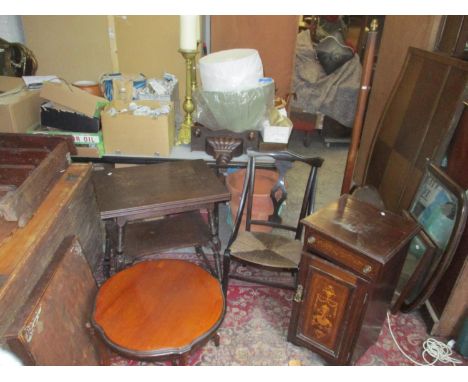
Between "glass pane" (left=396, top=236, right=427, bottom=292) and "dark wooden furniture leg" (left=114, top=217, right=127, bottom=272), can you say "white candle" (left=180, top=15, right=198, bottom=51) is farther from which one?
"glass pane" (left=396, top=236, right=427, bottom=292)

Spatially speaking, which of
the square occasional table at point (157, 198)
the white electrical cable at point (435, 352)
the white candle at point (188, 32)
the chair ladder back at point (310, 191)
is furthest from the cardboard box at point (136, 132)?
the white electrical cable at point (435, 352)

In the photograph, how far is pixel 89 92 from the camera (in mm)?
2305

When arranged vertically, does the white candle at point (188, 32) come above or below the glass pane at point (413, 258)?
above

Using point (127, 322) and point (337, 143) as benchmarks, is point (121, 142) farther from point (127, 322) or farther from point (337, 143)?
point (337, 143)

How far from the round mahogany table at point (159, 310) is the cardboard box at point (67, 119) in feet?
3.28

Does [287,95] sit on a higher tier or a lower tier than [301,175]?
higher

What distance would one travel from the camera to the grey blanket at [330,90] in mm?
4137

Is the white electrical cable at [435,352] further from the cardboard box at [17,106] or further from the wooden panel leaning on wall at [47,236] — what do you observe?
the cardboard box at [17,106]

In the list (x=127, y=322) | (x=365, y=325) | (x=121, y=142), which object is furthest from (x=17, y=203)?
(x=365, y=325)

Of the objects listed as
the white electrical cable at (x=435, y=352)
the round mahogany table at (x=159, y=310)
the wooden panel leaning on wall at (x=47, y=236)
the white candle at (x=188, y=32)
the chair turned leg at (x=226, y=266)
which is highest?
the white candle at (x=188, y=32)

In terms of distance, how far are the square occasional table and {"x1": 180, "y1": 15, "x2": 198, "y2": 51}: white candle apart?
718 millimetres

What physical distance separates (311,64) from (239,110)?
262cm

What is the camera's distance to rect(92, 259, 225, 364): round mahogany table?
129 centimetres

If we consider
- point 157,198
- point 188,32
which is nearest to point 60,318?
point 157,198
